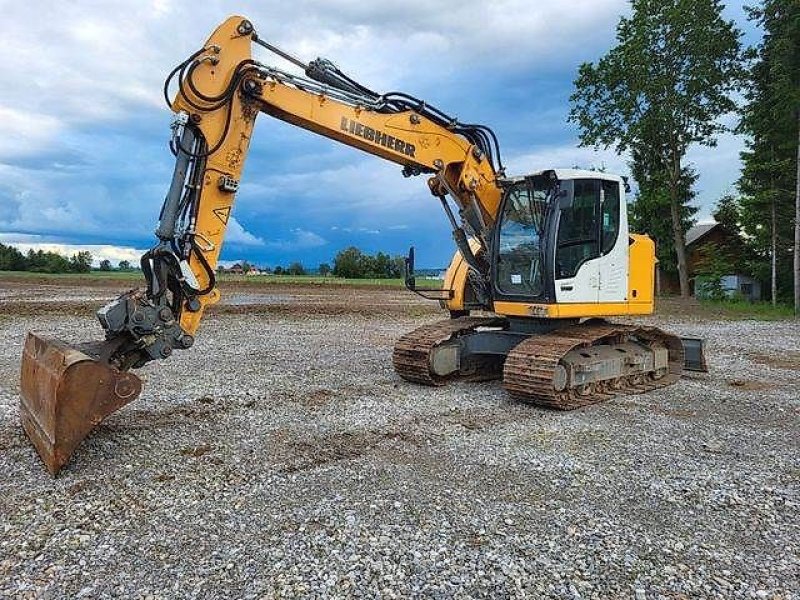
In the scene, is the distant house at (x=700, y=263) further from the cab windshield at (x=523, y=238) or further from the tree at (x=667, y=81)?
the cab windshield at (x=523, y=238)

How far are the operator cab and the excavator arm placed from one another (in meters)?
2.21

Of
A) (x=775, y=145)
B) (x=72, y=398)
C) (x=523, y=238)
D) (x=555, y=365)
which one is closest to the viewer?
(x=72, y=398)

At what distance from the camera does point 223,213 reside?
6375mm

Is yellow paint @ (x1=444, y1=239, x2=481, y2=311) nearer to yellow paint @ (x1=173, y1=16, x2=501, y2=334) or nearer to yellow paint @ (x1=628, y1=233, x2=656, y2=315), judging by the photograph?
yellow paint @ (x1=173, y1=16, x2=501, y2=334)

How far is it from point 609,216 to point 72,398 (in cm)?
684

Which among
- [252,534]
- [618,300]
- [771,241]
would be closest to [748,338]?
[618,300]

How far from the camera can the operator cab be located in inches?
325

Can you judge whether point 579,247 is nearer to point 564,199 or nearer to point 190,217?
point 564,199

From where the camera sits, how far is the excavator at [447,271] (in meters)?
5.76

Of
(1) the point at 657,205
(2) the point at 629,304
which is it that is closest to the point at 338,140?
(2) the point at 629,304

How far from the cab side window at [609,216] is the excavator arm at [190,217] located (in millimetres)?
3171

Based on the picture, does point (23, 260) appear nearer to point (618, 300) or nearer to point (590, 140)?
point (590, 140)

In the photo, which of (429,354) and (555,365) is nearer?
(555,365)

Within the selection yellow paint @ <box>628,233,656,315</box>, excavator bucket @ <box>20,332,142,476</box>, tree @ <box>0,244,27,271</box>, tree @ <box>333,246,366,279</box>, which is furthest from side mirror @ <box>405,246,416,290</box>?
tree @ <box>0,244,27,271</box>
